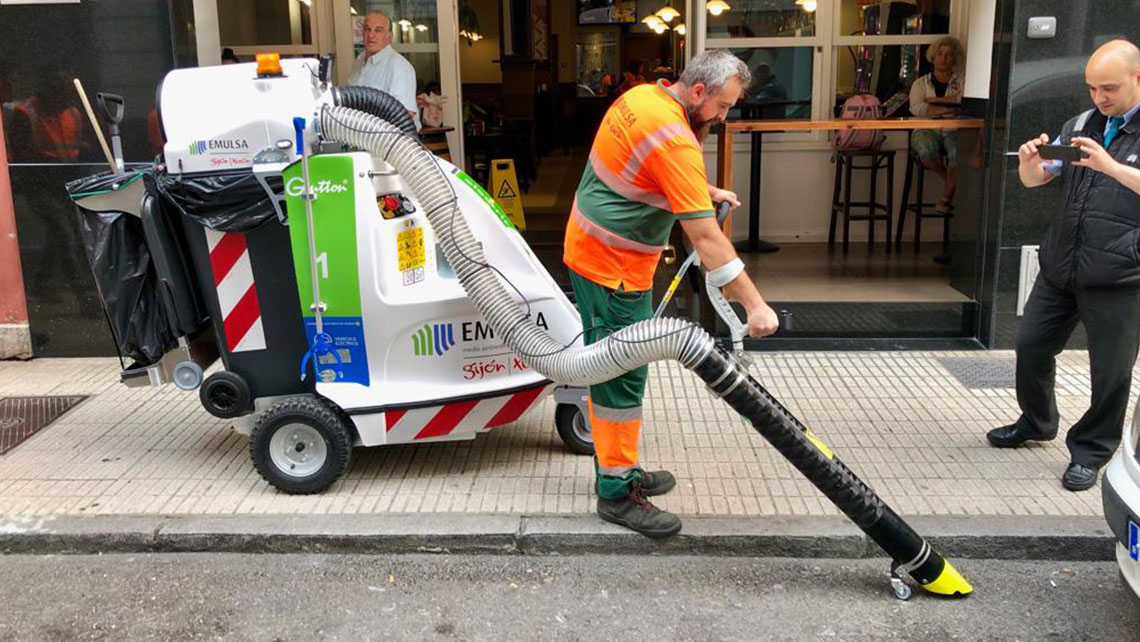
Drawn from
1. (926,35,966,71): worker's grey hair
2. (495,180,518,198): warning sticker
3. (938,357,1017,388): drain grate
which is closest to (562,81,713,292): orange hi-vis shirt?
(938,357,1017,388): drain grate

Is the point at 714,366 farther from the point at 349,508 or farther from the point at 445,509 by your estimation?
the point at 349,508

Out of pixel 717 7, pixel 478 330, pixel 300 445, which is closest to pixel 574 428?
pixel 478 330

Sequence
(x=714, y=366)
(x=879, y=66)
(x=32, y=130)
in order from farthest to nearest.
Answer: (x=879, y=66) < (x=32, y=130) < (x=714, y=366)

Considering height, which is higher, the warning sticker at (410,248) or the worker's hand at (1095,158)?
the worker's hand at (1095,158)

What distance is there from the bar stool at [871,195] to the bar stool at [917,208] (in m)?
0.12

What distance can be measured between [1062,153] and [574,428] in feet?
7.98

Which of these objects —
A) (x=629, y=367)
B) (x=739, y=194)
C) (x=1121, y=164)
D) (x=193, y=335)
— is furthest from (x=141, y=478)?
(x=739, y=194)

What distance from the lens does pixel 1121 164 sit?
4137mm

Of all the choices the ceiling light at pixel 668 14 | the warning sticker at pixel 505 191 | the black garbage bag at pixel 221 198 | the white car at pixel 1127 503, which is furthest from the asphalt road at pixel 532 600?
the ceiling light at pixel 668 14

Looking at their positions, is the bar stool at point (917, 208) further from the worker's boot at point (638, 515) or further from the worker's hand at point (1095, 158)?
the worker's boot at point (638, 515)

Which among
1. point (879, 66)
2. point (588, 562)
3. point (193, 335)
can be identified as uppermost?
point (879, 66)

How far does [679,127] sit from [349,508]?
2.13 metres

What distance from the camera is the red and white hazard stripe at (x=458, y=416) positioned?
448 cm

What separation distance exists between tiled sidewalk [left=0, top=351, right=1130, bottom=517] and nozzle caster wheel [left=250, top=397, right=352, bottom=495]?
10 cm
